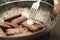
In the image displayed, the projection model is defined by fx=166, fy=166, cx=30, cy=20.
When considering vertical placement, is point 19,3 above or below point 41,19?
above

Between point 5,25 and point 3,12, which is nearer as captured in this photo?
point 5,25

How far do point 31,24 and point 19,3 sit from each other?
293 mm

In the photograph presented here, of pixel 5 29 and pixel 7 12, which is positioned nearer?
pixel 5 29

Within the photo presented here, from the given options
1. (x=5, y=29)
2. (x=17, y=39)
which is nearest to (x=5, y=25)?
(x=5, y=29)

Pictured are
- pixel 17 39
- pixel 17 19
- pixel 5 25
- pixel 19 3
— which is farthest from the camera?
pixel 19 3

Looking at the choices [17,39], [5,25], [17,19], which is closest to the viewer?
[17,39]

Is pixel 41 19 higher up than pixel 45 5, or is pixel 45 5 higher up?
pixel 45 5

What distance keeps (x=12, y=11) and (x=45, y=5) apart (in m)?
0.31

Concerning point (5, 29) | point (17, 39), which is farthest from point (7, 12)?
point (17, 39)

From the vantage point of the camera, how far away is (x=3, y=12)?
4.74 ft

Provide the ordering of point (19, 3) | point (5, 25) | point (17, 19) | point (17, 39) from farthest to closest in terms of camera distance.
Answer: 1. point (19, 3)
2. point (17, 19)
3. point (5, 25)
4. point (17, 39)

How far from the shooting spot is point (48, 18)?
4.39 ft

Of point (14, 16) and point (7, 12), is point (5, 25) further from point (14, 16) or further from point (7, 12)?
point (7, 12)

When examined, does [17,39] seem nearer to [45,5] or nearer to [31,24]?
[31,24]
